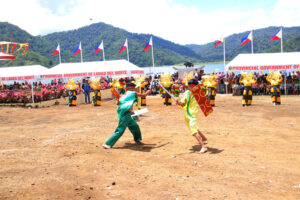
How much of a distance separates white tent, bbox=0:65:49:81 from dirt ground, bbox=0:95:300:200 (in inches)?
576

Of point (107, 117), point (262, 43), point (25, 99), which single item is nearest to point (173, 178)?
point (107, 117)

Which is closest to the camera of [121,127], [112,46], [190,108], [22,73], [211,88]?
[190,108]

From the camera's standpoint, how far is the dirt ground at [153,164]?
4.62 m

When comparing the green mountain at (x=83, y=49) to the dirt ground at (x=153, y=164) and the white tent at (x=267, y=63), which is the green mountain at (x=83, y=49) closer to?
the white tent at (x=267, y=63)

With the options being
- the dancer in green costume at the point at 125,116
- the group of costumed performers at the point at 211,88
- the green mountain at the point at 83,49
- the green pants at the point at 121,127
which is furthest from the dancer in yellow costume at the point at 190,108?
the green mountain at the point at 83,49

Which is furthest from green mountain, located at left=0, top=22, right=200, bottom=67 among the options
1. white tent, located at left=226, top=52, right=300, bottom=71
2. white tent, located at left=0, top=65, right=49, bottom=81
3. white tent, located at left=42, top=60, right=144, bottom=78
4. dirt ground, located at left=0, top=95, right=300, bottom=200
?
dirt ground, located at left=0, top=95, right=300, bottom=200

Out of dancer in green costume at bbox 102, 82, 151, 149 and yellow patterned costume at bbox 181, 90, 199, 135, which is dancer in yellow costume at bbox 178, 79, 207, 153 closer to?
yellow patterned costume at bbox 181, 90, 199, 135

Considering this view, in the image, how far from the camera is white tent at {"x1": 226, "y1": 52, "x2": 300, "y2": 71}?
21.9 m

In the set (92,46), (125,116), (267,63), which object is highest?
(92,46)

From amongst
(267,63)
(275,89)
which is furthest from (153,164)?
(267,63)

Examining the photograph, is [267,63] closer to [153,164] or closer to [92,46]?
[153,164]

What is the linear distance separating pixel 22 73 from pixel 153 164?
22.4 m

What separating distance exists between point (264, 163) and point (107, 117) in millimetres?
8565

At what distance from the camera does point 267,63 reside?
22.1 metres
